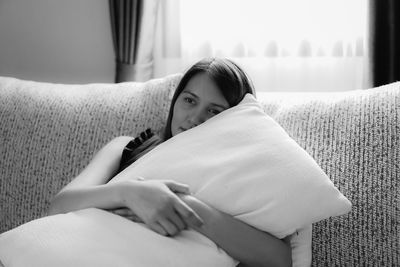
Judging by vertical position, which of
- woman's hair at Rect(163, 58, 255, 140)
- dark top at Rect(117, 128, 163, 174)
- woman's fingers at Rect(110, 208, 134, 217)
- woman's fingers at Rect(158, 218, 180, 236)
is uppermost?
woman's hair at Rect(163, 58, 255, 140)

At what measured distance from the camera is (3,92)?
165 cm

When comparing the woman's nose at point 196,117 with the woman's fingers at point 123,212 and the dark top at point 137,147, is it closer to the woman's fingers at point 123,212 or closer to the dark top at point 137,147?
the dark top at point 137,147

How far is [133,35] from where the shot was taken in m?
2.24

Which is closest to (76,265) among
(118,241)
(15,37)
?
(118,241)

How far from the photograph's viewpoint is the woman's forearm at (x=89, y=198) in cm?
114

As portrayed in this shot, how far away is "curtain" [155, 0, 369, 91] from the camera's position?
85.4 inches

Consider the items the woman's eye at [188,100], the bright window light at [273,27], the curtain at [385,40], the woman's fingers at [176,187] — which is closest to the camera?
the woman's fingers at [176,187]

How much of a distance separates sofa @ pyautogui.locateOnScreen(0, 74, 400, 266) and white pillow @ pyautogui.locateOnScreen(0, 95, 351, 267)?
15 centimetres

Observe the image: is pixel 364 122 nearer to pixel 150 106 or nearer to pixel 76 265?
pixel 150 106

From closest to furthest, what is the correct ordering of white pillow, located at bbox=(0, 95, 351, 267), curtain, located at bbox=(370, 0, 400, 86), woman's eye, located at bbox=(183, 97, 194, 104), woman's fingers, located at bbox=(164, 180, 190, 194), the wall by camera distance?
white pillow, located at bbox=(0, 95, 351, 267)
woman's fingers, located at bbox=(164, 180, 190, 194)
woman's eye, located at bbox=(183, 97, 194, 104)
curtain, located at bbox=(370, 0, 400, 86)
the wall

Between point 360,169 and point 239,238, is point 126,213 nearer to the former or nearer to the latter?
point 239,238

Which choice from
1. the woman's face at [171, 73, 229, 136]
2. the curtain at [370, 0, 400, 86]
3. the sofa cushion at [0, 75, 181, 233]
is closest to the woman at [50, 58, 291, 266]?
the woman's face at [171, 73, 229, 136]

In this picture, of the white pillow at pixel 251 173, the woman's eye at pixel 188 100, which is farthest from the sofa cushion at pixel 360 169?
the woman's eye at pixel 188 100

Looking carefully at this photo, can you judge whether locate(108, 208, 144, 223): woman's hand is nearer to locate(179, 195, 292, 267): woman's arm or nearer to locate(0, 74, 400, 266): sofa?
locate(179, 195, 292, 267): woman's arm
